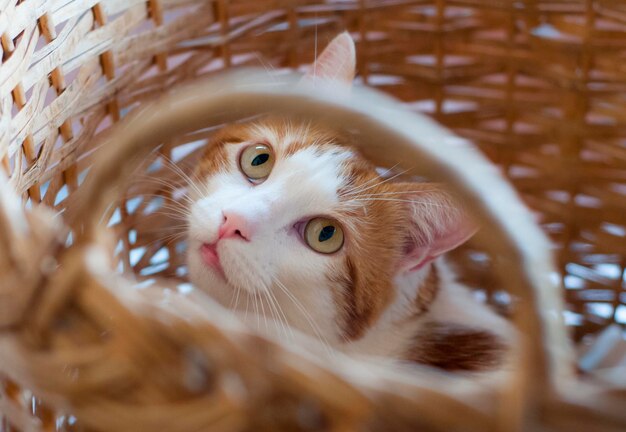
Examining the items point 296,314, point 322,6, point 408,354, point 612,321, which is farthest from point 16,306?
point 612,321

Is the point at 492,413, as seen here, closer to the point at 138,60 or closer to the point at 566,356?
the point at 566,356

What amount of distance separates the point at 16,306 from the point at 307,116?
0.25 metres

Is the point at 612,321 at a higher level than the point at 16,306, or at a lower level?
lower

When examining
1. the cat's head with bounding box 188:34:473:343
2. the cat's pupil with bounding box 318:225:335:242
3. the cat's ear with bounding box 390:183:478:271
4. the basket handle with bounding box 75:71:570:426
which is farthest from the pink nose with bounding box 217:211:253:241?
the basket handle with bounding box 75:71:570:426

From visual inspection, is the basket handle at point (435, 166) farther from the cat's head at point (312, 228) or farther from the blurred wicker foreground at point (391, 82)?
the cat's head at point (312, 228)

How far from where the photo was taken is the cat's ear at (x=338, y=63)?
104 centimetres

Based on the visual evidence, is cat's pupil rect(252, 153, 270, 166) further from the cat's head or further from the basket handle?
the basket handle

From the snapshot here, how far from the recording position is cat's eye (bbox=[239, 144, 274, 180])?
981 mm

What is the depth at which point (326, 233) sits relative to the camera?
3.09 feet

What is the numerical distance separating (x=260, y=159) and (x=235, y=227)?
15cm

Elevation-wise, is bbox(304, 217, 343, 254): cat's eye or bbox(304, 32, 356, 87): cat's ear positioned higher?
bbox(304, 32, 356, 87): cat's ear

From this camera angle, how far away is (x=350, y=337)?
100cm

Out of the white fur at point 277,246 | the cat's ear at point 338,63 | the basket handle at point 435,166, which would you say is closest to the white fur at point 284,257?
the white fur at point 277,246

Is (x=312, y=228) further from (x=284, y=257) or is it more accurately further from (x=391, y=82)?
(x=391, y=82)
